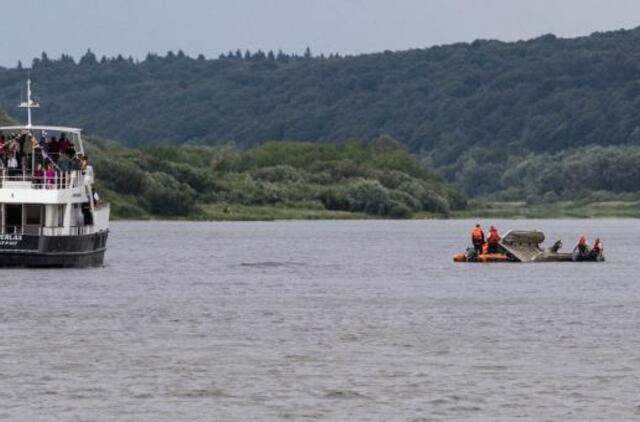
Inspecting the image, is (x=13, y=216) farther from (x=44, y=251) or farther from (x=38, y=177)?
(x=44, y=251)

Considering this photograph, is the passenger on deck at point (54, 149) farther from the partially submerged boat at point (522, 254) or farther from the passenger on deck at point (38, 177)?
the partially submerged boat at point (522, 254)

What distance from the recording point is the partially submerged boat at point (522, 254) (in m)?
106

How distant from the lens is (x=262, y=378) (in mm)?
48375

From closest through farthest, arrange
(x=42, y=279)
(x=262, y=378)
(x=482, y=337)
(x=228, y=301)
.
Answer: (x=262, y=378) → (x=482, y=337) → (x=228, y=301) → (x=42, y=279)

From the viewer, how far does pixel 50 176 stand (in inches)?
3351

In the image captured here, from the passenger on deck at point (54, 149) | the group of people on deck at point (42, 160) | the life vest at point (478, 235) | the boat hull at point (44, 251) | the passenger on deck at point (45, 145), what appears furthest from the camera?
the life vest at point (478, 235)

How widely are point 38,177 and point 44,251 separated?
11.3 ft

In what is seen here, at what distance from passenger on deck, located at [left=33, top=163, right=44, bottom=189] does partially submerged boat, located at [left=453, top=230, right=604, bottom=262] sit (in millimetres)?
28849

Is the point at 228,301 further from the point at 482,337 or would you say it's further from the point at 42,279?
the point at 482,337

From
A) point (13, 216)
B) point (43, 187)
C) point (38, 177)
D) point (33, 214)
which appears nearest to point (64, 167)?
point (38, 177)

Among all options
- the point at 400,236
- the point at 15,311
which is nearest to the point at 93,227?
the point at 15,311

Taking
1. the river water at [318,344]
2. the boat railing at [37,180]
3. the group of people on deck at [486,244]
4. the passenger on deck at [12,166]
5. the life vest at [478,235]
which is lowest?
the river water at [318,344]

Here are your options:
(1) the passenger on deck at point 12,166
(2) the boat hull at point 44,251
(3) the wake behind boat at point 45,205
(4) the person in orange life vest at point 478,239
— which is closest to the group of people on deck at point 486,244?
(4) the person in orange life vest at point 478,239

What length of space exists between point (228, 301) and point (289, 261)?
37541 mm
